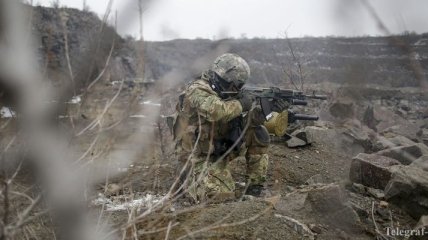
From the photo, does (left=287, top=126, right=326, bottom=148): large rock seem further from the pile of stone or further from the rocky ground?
the pile of stone

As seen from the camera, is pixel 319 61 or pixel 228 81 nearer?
pixel 228 81

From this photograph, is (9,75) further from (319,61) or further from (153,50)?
(153,50)

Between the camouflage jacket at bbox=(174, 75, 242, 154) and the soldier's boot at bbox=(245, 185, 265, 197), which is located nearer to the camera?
the camouflage jacket at bbox=(174, 75, 242, 154)

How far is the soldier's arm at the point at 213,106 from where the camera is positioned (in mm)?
4004

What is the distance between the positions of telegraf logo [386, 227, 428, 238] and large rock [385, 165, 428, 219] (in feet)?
1.25

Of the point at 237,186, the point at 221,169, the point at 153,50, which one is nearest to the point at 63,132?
the point at 221,169

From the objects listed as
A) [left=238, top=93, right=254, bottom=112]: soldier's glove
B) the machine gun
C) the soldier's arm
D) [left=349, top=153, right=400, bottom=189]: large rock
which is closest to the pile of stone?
[left=349, top=153, right=400, bottom=189]: large rock

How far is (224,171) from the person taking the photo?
4.29m

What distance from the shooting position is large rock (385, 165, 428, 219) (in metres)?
3.43

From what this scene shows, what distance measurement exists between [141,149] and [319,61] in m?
22.4

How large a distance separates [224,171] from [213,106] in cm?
67

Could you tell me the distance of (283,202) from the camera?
132 inches

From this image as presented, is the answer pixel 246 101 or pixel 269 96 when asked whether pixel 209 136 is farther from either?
pixel 269 96

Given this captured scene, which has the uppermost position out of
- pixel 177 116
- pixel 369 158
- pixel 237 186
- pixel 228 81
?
pixel 228 81
